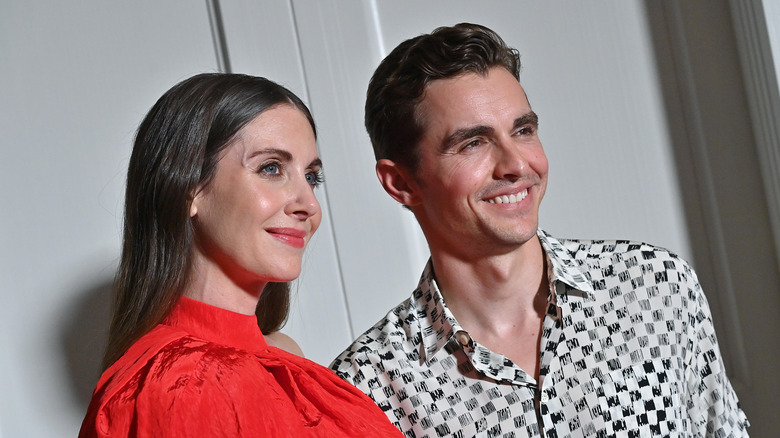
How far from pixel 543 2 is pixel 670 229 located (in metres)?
0.65

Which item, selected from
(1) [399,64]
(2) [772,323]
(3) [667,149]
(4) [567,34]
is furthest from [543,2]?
(2) [772,323]

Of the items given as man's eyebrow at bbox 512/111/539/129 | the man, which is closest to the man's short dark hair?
the man

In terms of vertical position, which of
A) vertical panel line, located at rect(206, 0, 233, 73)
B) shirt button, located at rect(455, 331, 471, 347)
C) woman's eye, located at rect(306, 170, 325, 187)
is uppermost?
vertical panel line, located at rect(206, 0, 233, 73)

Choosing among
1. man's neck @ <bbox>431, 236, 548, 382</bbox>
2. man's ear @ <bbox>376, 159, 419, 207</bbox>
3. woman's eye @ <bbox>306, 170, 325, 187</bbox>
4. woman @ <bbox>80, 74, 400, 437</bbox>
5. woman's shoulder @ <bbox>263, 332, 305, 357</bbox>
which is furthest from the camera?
woman's shoulder @ <bbox>263, 332, 305, 357</bbox>

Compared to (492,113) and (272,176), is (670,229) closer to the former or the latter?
(492,113)

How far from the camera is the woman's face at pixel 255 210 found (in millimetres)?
1167

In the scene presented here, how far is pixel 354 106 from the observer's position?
1895mm

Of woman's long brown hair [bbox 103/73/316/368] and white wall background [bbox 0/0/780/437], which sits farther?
white wall background [bbox 0/0/780/437]

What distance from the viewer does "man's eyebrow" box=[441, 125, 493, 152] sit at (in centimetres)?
140

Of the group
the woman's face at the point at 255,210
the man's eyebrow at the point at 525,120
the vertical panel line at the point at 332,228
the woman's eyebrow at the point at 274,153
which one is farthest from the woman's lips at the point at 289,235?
the vertical panel line at the point at 332,228

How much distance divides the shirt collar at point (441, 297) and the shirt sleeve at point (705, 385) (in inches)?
7.8

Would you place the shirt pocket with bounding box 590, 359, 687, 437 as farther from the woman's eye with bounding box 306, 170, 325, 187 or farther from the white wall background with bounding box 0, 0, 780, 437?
the white wall background with bounding box 0, 0, 780, 437

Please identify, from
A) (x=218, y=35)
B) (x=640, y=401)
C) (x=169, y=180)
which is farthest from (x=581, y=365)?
(x=218, y=35)

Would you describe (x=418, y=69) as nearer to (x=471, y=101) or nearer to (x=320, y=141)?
(x=471, y=101)
